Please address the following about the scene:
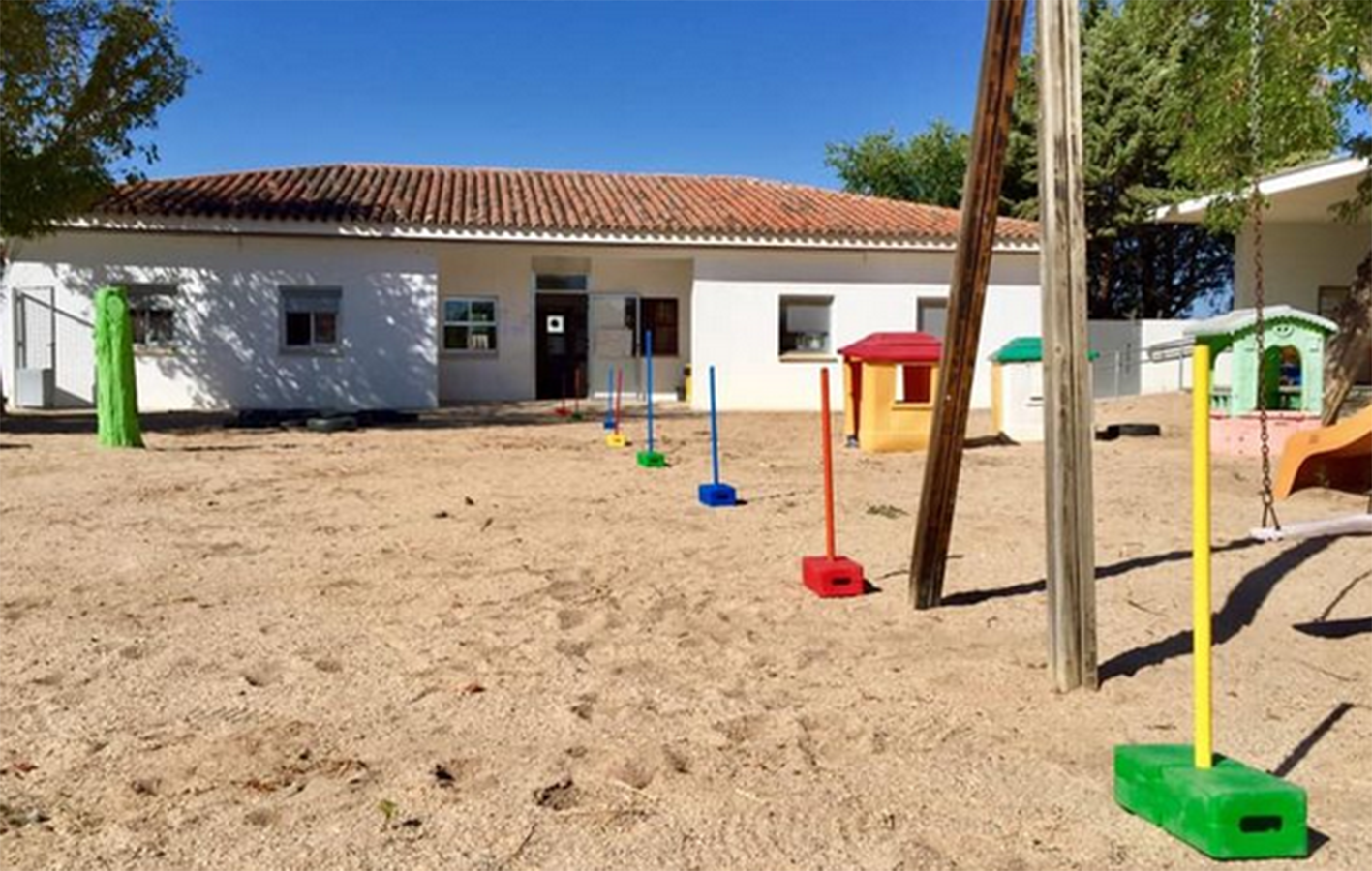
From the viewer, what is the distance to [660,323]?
73.9ft

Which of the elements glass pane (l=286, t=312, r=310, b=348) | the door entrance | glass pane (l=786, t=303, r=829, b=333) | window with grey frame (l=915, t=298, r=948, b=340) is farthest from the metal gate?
window with grey frame (l=915, t=298, r=948, b=340)

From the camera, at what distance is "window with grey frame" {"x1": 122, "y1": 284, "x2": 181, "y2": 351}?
756 inches

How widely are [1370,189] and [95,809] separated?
520 inches

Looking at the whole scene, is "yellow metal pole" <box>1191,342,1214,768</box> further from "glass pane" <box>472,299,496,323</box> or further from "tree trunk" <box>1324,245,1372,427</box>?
"glass pane" <box>472,299,496,323</box>

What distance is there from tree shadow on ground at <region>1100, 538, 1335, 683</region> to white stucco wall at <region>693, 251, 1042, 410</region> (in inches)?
572

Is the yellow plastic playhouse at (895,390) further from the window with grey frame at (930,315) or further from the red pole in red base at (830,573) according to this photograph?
the window with grey frame at (930,315)

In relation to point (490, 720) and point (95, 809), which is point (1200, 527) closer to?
point (490, 720)

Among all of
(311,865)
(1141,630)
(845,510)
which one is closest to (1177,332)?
(845,510)

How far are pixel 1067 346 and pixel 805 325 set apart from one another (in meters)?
17.6

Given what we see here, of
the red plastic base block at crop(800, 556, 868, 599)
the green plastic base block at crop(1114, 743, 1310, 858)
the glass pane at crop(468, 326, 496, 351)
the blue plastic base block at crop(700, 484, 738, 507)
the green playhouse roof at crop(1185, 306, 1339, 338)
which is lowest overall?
the green plastic base block at crop(1114, 743, 1310, 858)

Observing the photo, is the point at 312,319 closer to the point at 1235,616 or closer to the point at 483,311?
the point at 483,311

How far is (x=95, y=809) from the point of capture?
2965 millimetres

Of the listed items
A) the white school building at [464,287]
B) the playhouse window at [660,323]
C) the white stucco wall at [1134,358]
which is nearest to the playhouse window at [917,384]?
the white school building at [464,287]

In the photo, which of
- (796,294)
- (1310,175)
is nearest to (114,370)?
(796,294)
